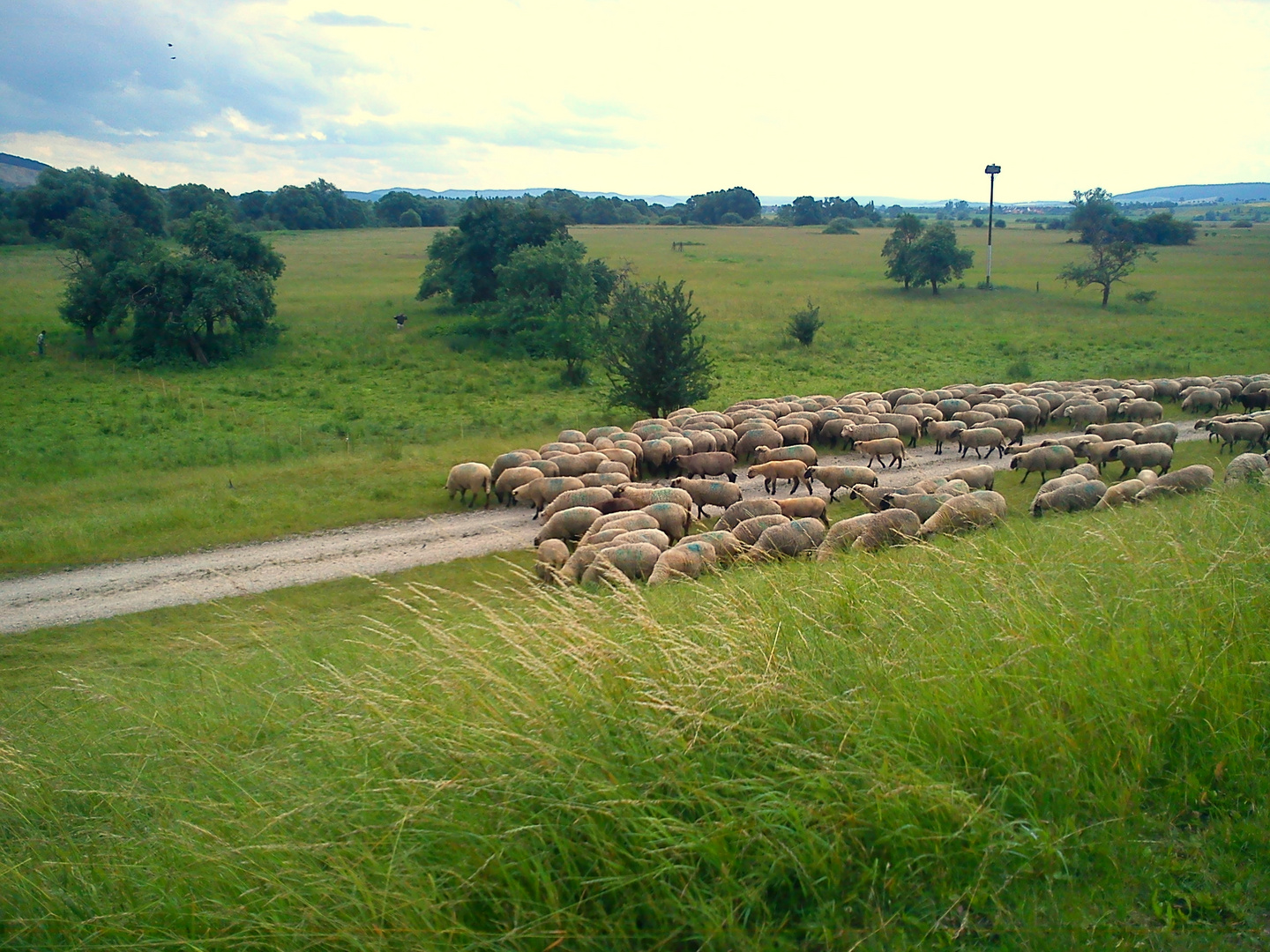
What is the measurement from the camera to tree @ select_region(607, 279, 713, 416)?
26594 mm

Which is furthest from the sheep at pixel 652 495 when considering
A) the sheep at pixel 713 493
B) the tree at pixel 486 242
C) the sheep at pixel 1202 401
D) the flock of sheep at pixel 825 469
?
the tree at pixel 486 242

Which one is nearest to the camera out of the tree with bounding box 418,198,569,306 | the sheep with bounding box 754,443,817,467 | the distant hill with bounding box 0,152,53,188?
the sheep with bounding box 754,443,817,467

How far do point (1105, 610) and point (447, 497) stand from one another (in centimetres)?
1654

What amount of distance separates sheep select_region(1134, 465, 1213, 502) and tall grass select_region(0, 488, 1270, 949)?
10.8m

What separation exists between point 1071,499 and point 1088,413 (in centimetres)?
1094

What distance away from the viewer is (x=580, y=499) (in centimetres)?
1702

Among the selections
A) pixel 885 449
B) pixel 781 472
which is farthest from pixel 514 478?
pixel 885 449

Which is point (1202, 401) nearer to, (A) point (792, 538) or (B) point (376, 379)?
(A) point (792, 538)

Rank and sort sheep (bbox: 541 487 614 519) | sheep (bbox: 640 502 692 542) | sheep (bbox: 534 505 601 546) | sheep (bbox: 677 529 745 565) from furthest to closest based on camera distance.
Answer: sheep (bbox: 541 487 614 519), sheep (bbox: 534 505 601 546), sheep (bbox: 640 502 692 542), sheep (bbox: 677 529 745 565)

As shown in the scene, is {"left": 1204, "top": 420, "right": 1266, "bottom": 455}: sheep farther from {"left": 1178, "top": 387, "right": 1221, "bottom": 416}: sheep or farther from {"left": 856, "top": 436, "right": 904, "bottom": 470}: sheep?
{"left": 856, "top": 436, "right": 904, "bottom": 470}: sheep

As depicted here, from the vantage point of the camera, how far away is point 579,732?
441 centimetres

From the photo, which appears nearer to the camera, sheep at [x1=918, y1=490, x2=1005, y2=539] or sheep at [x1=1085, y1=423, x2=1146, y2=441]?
sheep at [x1=918, y1=490, x2=1005, y2=539]

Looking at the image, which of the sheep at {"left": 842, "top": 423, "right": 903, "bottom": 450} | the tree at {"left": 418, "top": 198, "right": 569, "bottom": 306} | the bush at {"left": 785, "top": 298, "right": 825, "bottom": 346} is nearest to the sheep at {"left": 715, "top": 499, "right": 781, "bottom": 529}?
the sheep at {"left": 842, "top": 423, "right": 903, "bottom": 450}

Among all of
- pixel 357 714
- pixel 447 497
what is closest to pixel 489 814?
pixel 357 714
